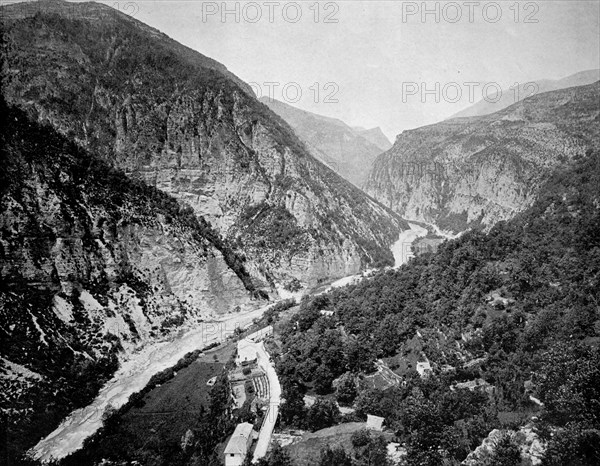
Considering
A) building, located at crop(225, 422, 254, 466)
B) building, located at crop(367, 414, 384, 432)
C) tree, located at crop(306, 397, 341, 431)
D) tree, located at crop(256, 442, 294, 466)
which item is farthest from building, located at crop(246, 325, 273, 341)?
tree, located at crop(256, 442, 294, 466)

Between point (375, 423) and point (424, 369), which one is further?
point (424, 369)

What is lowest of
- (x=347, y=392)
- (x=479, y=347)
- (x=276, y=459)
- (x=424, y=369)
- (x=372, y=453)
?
(x=347, y=392)

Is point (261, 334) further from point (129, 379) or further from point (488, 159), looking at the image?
point (488, 159)

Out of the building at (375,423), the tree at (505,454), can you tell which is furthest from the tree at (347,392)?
the tree at (505,454)

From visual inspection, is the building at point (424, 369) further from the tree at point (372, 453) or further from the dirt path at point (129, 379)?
the dirt path at point (129, 379)

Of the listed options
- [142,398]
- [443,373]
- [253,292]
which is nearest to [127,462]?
[142,398]

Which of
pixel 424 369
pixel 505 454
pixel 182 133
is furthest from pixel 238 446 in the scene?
pixel 182 133

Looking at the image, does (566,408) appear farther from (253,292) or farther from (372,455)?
(253,292)
